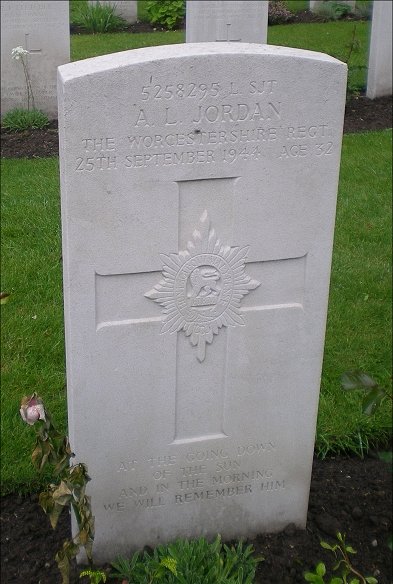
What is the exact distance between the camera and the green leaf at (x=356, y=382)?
247cm

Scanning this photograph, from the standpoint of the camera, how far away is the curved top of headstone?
2355mm

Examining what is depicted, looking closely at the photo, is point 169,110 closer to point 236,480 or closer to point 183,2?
point 236,480

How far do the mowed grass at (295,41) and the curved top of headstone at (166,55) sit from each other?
610 centimetres

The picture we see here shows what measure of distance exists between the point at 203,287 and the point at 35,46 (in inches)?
220

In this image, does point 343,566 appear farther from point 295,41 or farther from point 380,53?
point 295,41

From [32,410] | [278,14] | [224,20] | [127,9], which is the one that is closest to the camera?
[32,410]

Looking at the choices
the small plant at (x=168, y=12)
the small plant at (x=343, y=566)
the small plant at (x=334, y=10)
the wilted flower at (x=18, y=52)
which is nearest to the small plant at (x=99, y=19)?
the small plant at (x=168, y=12)

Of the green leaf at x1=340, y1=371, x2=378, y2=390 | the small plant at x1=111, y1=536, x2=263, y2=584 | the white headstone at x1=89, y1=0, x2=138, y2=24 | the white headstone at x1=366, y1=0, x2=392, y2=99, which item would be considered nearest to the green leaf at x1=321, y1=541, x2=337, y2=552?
the small plant at x1=111, y1=536, x2=263, y2=584

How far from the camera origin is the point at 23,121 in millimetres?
7430

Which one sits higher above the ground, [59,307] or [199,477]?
[59,307]

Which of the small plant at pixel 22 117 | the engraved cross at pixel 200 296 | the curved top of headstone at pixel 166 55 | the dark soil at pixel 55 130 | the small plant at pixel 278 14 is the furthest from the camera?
the small plant at pixel 278 14

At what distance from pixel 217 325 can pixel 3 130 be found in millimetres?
5204

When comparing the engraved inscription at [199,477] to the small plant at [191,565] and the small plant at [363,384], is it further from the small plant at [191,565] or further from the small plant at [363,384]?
the small plant at [363,384]

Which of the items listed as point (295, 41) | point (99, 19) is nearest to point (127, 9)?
point (99, 19)
